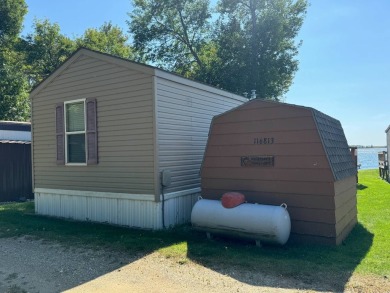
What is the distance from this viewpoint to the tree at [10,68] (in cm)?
2234

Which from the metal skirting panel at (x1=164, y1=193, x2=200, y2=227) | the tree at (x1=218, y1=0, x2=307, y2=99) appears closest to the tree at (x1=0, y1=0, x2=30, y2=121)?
the tree at (x1=218, y1=0, x2=307, y2=99)

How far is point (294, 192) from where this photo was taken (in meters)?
6.02

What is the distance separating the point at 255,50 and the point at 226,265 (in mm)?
16013

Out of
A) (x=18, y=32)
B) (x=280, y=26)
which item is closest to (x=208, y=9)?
(x=280, y=26)

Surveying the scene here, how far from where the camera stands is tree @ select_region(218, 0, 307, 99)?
61.4 feet

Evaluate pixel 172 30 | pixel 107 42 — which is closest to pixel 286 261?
Result: pixel 172 30

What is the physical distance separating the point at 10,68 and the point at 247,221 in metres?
22.5

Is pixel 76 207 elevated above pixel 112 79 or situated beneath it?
situated beneath

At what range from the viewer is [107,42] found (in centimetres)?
2900

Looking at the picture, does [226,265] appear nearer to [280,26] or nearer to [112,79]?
[112,79]

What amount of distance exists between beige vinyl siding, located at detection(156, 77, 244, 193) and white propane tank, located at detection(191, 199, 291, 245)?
1.56 metres

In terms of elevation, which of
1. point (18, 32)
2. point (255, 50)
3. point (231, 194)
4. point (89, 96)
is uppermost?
point (18, 32)

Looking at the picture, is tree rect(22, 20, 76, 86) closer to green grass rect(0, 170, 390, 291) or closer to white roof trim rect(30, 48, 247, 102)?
white roof trim rect(30, 48, 247, 102)

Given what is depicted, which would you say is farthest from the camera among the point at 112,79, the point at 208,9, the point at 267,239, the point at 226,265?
the point at 208,9
